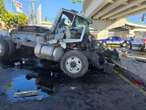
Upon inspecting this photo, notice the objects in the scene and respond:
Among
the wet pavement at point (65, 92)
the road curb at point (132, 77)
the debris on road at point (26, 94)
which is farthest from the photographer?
the road curb at point (132, 77)

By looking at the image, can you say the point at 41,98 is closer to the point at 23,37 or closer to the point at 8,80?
→ the point at 8,80

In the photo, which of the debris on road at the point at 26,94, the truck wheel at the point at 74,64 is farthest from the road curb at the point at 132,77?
the debris on road at the point at 26,94

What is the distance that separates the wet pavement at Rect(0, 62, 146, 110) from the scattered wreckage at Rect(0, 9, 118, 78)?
→ 47 cm

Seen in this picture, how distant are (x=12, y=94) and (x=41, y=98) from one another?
72 centimetres

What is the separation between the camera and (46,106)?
222 inches

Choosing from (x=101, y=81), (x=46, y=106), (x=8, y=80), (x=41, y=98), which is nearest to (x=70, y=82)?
(x=101, y=81)

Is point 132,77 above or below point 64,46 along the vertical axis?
below

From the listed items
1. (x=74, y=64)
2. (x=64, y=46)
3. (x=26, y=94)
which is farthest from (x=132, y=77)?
(x=26, y=94)

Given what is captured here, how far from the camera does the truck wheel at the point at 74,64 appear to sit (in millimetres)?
9523

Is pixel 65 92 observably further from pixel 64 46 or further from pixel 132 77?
pixel 64 46

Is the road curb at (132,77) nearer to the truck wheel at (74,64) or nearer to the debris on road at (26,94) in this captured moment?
the truck wheel at (74,64)

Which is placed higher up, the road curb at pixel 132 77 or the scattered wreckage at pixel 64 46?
the scattered wreckage at pixel 64 46

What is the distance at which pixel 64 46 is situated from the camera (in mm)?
10547

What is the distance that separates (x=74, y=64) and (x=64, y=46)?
3.52ft
